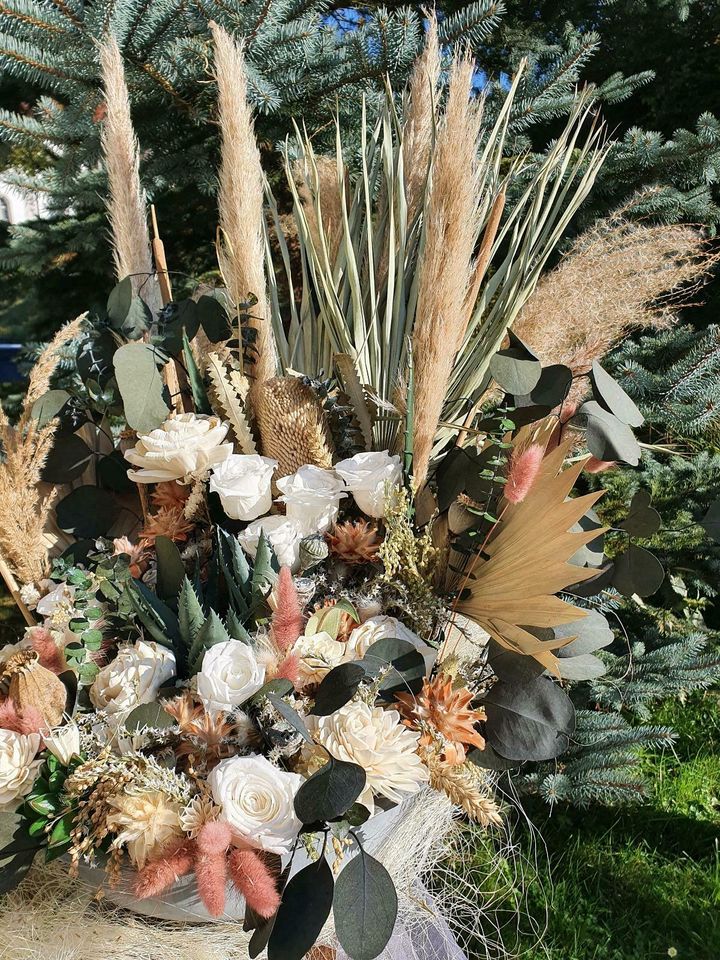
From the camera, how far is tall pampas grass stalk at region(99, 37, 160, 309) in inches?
30.9

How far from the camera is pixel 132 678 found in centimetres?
59

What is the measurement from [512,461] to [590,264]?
0.39m

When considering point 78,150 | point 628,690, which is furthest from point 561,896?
point 78,150

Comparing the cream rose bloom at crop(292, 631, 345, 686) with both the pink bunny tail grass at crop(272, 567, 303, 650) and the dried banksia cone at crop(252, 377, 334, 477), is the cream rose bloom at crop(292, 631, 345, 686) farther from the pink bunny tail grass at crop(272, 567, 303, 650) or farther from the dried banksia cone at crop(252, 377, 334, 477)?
the dried banksia cone at crop(252, 377, 334, 477)

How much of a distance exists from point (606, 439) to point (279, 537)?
1.10 feet

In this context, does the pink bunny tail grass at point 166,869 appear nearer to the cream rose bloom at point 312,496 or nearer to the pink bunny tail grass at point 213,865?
the pink bunny tail grass at point 213,865

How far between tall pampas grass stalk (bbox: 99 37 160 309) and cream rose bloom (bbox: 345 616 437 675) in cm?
47

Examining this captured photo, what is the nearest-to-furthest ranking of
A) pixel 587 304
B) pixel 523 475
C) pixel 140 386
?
1. pixel 523 475
2. pixel 140 386
3. pixel 587 304

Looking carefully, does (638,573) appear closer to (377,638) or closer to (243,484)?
(377,638)

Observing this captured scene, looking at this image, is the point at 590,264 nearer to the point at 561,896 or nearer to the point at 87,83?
the point at 87,83

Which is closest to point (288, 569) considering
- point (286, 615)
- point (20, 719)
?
point (286, 615)

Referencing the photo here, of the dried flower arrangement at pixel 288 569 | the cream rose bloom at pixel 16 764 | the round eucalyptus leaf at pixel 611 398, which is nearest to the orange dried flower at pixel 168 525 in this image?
the dried flower arrangement at pixel 288 569

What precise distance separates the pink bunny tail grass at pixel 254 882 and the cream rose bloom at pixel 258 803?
0.01m

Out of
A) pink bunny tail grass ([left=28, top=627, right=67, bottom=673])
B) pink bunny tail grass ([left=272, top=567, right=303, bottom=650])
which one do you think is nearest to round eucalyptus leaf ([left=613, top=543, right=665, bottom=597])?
pink bunny tail grass ([left=272, top=567, right=303, bottom=650])
